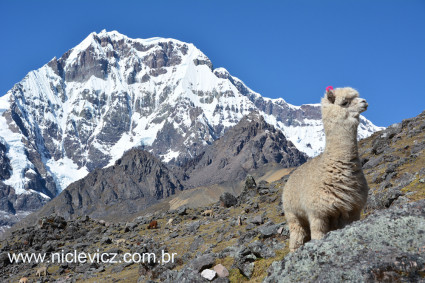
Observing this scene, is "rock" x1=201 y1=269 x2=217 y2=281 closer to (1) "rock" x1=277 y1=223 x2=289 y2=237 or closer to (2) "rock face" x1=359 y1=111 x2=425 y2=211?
(1) "rock" x1=277 y1=223 x2=289 y2=237

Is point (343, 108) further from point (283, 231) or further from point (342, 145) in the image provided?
point (283, 231)

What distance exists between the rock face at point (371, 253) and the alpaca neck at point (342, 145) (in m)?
2.08

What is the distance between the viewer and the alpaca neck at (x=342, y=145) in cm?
999

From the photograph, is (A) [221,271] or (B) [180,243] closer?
(A) [221,271]

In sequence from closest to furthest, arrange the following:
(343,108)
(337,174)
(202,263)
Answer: (337,174), (343,108), (202,263)

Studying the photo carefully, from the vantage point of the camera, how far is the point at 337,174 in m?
10.0

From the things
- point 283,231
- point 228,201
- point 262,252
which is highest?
point 228,201

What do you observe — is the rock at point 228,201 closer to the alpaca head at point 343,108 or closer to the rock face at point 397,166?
the rock face at point 397,166

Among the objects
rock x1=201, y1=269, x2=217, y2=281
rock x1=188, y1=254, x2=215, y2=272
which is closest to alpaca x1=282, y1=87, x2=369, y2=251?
rock x1=201, y1=269, x2=217, y2=281

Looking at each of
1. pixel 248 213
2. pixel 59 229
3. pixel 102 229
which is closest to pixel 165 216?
pixel 102 229

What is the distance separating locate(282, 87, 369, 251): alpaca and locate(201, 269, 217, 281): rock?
4.78m

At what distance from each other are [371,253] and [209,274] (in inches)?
305

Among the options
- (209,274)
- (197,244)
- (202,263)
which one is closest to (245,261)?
(209,274)

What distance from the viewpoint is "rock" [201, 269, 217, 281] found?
1391 centimetres
